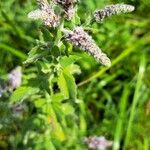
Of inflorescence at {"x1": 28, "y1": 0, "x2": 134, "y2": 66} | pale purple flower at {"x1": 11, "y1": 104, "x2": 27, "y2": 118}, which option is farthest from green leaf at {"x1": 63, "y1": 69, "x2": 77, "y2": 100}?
pale purple flower at {"x1": 11, "y1": 104, "x2": 27, "y2": 118}

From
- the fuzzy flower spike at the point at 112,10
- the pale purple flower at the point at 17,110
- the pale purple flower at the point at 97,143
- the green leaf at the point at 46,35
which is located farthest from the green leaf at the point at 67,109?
the fuzzy flower spike at the point at 112,10

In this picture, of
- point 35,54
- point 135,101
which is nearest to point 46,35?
point 35,54

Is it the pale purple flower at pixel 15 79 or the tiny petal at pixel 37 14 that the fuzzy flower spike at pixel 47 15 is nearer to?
the tiny petal at pixel 37 14

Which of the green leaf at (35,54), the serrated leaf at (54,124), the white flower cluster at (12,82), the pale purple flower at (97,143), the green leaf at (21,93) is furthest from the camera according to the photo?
the pale purple flower at (97,143)

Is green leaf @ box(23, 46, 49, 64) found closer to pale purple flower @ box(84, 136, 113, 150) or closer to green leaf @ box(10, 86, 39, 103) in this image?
green leaf @ box(10, 86, 39, 103)

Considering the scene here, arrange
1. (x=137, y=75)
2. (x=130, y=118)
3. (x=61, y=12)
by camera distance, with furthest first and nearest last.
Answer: (x=137, y=75)
(x=130, y=118)
(x=61, y=12)

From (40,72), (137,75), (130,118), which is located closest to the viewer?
(40,72)

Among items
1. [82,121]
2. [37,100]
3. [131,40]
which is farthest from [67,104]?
[131,40]

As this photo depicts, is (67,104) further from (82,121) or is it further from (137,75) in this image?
(137,75)
